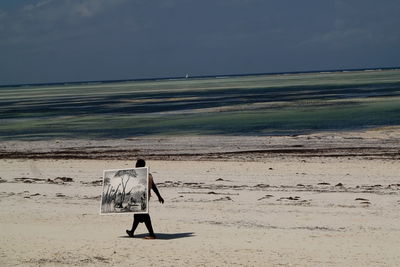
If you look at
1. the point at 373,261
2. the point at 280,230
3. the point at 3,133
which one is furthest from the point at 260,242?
the point at 3,133

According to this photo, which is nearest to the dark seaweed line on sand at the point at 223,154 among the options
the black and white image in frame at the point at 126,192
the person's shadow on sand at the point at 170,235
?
the person's shadow on sand at the point at 170,235

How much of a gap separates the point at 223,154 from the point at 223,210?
42.9ft

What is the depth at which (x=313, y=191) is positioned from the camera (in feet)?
60.0

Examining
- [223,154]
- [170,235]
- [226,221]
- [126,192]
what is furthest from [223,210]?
[223,154]

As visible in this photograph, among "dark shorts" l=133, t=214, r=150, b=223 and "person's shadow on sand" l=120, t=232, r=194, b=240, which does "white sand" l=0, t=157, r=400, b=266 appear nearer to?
"person's shadow on sand" l=120, t=232, r=194, b=240

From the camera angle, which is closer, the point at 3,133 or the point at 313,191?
the point at 313,191

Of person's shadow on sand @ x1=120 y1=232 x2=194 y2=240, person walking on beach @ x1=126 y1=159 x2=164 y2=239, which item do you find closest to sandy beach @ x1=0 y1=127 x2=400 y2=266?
person's shadow on sand @ x1=120 y1=232 x2=194 y2=240

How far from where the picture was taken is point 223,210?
632 inches

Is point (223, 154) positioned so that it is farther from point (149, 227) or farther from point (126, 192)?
point (126, 192)

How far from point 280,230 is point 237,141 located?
69.6 ft

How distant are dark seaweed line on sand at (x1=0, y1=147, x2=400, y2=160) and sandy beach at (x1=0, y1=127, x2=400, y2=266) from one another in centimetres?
8

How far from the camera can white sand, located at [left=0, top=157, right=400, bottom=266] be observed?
1172 cm

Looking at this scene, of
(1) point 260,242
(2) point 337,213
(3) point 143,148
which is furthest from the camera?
(3) point 143,148

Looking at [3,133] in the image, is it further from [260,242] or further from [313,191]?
[260,242]
